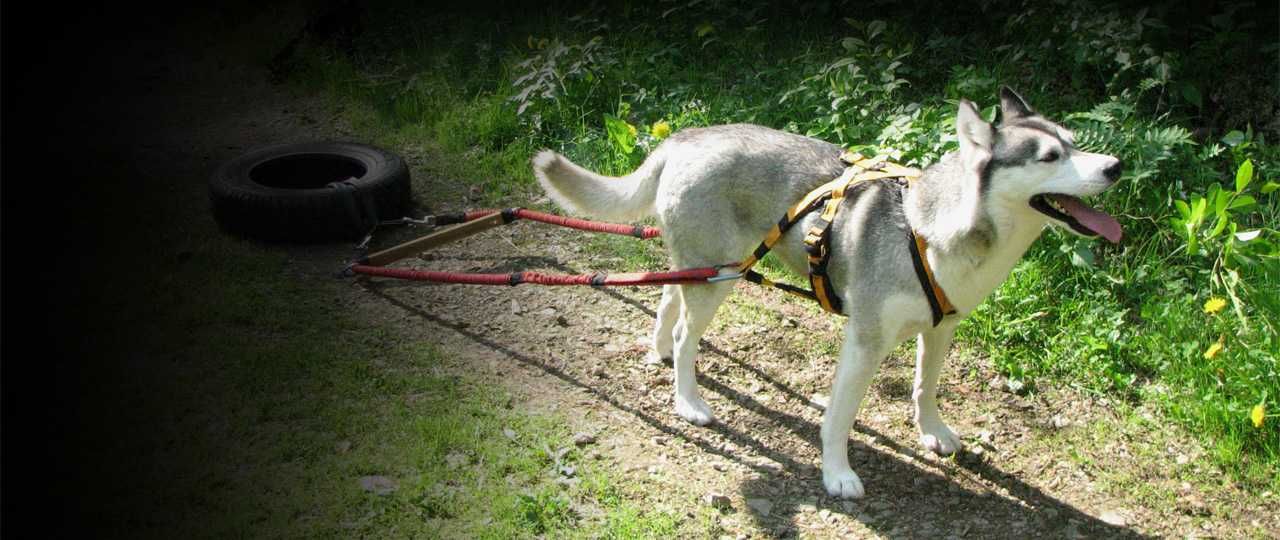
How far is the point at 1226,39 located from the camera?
18.1 feet

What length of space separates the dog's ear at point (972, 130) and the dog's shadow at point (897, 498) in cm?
142

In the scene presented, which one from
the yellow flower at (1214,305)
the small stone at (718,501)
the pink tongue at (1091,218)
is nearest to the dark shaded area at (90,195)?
the small stone at (718,501)

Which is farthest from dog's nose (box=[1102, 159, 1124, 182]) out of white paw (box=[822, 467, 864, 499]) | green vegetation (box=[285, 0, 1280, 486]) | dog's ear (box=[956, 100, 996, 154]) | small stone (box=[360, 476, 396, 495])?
small stone (box=[360, 476, 396, 495])

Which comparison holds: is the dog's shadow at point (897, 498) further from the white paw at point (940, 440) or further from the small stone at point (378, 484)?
the small stone at point (378, 484)

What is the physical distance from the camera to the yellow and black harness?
3889mm

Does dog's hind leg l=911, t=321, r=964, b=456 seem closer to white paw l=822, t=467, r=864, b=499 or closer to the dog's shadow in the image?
the dog's shadow

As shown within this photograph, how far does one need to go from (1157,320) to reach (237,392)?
13.7 feet

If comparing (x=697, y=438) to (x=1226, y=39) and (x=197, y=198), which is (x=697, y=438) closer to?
(x=1226, y=39)

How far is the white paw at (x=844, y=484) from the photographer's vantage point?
13.7 feet

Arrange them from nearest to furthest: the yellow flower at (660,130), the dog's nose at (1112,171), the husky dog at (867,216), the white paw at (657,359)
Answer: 1. the dog's nose at (1112,171)
2. the husky dog at (867,216)
3. the white paw at (657,359)
4. the yellow flower at (660,130)

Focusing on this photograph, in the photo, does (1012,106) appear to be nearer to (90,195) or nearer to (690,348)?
(690,348)

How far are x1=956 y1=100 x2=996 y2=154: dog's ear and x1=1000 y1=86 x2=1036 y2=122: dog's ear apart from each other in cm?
24

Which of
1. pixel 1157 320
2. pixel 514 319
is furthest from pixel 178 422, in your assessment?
pixel 1157 320

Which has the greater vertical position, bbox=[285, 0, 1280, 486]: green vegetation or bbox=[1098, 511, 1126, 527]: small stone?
bbox=[285, 0, 1280, 486]: green vegetation
